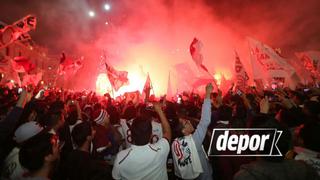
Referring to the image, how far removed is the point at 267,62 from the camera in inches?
452

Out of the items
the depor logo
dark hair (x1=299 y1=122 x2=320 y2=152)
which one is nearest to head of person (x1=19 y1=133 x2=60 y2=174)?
the depor logo

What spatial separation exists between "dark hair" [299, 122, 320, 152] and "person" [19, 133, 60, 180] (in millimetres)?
2548

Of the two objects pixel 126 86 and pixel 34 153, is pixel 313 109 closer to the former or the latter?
pixel 34 153

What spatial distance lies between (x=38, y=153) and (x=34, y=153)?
31mm

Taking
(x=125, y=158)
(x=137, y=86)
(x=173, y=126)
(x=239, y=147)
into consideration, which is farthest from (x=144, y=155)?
(x=137, y=86)

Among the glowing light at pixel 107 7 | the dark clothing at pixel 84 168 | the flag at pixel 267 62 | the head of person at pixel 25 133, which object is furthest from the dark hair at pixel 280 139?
the glowing light at pixel 107 7

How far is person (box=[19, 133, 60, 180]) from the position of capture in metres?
2.36

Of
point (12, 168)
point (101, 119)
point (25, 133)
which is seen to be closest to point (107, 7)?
point (101, 119)

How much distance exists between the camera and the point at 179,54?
30734 mm

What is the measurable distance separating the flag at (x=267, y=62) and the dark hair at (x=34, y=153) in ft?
32.5

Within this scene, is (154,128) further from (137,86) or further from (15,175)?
(137,86)

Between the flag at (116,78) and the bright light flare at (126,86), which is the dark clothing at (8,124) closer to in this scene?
the flag at (116,78)

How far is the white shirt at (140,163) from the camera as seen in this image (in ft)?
9.88

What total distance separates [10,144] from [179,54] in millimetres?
27687
